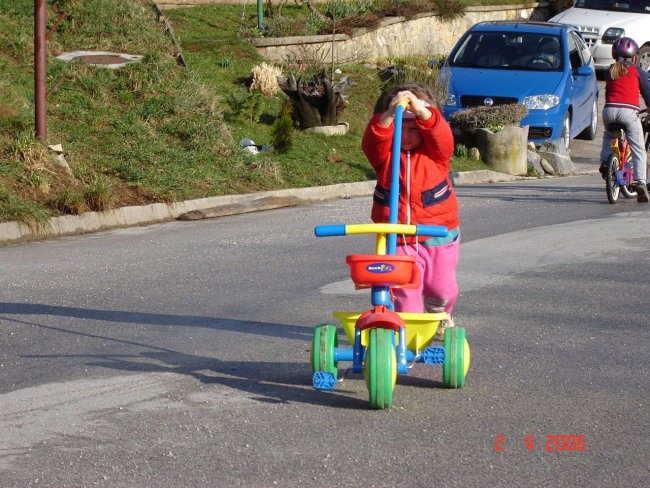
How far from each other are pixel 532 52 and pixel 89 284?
1154cm

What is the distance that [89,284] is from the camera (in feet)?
28.8

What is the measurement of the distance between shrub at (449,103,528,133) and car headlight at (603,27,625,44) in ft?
27.8

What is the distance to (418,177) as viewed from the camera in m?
5.75

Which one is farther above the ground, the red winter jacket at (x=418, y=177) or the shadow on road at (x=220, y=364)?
the red winter jacket at (x=418, y=177)

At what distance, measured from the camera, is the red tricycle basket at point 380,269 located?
5059 millimetres

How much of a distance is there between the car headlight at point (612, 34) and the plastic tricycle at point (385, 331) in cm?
2057

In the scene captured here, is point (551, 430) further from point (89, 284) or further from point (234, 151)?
point (234, 151)

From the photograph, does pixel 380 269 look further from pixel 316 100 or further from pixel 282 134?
pixel 316 100

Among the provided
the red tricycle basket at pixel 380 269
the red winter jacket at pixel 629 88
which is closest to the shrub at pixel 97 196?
the red winter jacket at pixel 629 88

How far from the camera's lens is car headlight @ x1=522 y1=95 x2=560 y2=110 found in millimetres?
17656

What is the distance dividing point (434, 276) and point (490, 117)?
11458mm

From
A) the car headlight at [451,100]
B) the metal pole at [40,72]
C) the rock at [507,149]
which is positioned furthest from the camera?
the car headlight at [451,100]

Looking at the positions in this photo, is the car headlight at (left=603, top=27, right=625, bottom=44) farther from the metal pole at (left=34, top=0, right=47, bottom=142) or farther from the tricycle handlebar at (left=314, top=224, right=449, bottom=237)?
the tricycle handlebar at (left=314, top=224, right=449, bottom=237)

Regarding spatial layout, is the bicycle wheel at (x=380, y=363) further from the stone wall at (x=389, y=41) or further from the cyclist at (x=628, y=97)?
the stone wall at (x=389, y=41)
